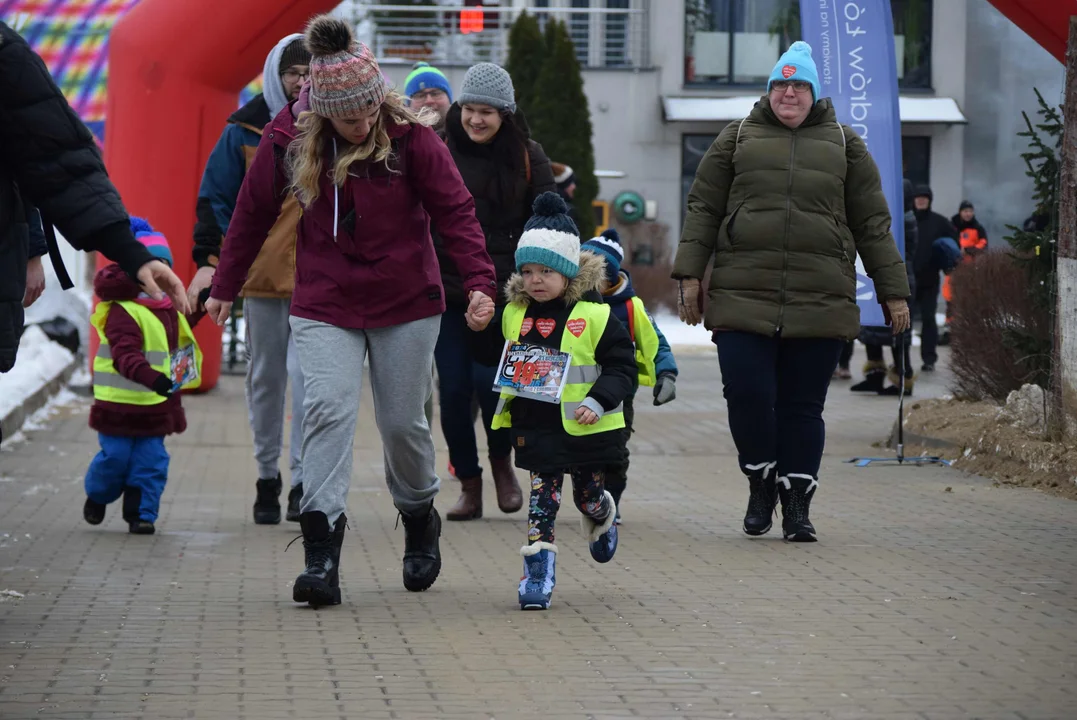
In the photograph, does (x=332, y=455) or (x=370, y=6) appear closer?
(x=332, y=455)

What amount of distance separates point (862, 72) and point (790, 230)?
3.16 meters

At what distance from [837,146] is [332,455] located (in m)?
2.78

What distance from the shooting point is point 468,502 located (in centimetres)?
822

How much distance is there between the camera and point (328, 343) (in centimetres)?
588

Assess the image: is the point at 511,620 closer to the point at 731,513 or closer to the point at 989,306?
the point at 731,513

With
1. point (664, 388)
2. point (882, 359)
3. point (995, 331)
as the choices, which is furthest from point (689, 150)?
point (664, 388)

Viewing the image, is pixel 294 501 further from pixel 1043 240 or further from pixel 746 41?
pixel 746 41

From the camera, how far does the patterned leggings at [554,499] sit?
5.93 meters

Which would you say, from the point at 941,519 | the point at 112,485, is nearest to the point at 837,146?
the point at 941,519

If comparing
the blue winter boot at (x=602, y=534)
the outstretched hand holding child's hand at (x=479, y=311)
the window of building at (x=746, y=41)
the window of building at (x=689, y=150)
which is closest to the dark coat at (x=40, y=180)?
the outstretched hand holding child's hand at (x=479, y=311)

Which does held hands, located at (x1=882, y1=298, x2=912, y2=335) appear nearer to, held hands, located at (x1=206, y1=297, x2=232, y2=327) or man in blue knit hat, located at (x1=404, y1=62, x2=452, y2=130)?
man in blue knit hat, located at (x1=404, y1=62, x2=452, y2=130)

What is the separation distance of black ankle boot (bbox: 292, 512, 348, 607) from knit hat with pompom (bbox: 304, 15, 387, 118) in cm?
134

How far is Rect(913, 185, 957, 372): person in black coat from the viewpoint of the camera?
17578 mm

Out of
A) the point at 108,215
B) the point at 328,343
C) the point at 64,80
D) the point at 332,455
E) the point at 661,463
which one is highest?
the point at 64,80
